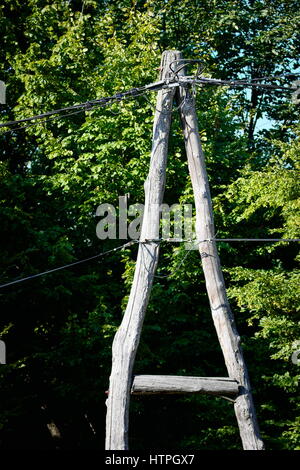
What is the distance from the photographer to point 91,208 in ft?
34.4

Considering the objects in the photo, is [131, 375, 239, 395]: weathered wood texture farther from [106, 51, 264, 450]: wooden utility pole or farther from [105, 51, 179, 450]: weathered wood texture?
[105, 51, 179, 450]: weathered wood texture

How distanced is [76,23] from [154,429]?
786 cm

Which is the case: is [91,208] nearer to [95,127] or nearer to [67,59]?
[95,127]

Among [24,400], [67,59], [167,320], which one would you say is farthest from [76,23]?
[24,400]

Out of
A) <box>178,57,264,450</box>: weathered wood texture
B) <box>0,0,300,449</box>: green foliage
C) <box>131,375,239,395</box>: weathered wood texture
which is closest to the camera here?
<box>131,375,239,395</box>: weathered wood texture

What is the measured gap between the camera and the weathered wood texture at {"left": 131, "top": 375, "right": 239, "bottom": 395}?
5.45 m

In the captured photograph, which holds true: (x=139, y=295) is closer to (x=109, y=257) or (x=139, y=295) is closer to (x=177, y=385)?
(x=177, y=385)

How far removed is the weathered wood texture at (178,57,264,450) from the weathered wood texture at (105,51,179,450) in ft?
0.76

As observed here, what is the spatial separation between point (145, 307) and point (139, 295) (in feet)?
0.41

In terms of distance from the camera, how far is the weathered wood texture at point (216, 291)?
5586mm

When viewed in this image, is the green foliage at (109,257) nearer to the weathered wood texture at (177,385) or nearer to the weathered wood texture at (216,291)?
the weathered wood texture at (216,291)

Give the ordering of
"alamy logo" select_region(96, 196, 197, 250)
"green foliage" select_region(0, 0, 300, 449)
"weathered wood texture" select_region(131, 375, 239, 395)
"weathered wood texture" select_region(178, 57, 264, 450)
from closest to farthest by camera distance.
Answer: "weathered wood texture" select_region(131, 375, 239, 395)
"weathered wood texture" select_region(178, 57, 264, 450)
"green foliage" select_region(0, 0, 300, 449)
"alamy logo" select_region(96, 196, 197, 250)

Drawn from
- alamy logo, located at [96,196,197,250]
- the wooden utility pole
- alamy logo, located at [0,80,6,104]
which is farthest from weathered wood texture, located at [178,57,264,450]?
alamy logo, located at [0,80,6,104]

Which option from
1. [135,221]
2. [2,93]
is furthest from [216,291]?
[2,93]
